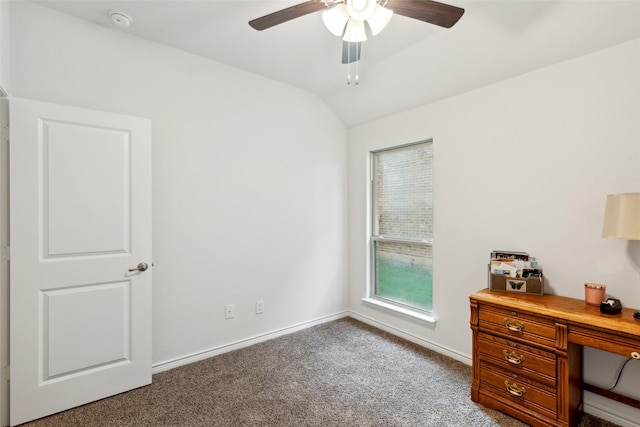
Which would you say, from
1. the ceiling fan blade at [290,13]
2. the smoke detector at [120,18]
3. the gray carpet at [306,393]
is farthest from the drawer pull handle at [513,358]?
the smoke detector at [120,18]

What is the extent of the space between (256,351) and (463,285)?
192 cm

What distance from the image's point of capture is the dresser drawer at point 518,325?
5.78 feet

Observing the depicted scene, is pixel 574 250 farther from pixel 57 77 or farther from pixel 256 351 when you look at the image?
pixel 57 77

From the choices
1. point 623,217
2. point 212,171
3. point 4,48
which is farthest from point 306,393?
point 4,48

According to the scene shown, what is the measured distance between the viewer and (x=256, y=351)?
9.18ft

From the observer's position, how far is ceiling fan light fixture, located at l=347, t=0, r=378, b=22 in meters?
1.44

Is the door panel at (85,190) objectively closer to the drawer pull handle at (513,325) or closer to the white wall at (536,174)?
the white wall at (536,174)

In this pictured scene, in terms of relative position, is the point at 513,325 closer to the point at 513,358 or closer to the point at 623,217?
the point at 513,358

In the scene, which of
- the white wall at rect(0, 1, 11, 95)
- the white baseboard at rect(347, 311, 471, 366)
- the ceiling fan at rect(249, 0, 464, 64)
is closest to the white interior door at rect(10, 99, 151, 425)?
the white wall at rect(0, 1, 11, 95)

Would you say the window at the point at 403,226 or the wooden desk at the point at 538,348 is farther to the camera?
the window at the point at 403,226

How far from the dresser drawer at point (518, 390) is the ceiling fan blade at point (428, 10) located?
2081 mm

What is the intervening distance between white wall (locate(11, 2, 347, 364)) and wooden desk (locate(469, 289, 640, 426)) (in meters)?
1.81

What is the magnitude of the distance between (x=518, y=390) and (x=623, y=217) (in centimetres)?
116

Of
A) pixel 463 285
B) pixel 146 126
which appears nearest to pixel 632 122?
pixel 463 285
